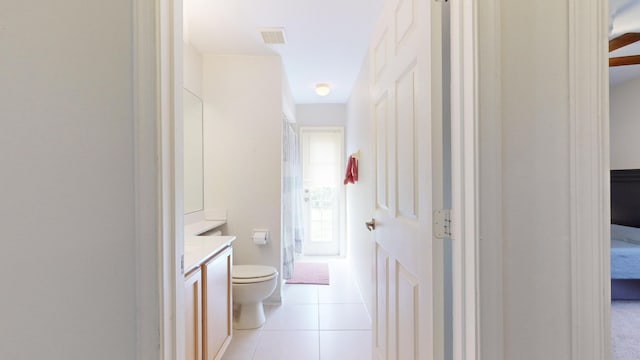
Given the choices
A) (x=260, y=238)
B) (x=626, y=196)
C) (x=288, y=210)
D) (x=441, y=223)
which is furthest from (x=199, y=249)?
(x=626, y=196)

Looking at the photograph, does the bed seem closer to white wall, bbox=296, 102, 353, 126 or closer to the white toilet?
the white toilet

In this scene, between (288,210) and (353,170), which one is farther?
(353,170)

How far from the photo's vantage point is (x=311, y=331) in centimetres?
232

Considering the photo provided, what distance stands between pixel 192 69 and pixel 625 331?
149 inches

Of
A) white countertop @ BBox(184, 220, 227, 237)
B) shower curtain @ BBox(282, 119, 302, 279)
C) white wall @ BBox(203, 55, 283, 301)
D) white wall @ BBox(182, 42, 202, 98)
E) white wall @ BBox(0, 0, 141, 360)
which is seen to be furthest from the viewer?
shower curtain @ BBox(282, 119, 302, 279)

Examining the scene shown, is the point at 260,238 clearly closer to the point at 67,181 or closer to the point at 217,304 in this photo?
the point at 217,304

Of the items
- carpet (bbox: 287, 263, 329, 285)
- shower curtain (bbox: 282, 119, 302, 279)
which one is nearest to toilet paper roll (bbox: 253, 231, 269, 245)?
shower curtain (bbox: 282, 119, 302, 279)

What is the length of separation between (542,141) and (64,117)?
4.33ft

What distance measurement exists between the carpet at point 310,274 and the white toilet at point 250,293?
1043mm

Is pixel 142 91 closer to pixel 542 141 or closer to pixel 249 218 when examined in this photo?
pixel 542 141

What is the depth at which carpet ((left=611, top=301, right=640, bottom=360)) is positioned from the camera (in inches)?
68.0

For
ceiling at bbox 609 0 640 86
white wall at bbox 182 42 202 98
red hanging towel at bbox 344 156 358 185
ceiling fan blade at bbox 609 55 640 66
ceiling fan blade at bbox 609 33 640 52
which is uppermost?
white wall at bbox 182 42 202 98

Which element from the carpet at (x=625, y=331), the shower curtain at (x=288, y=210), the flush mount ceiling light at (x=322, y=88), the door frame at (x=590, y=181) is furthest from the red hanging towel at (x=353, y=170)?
the door frame at (x=590, y=181)

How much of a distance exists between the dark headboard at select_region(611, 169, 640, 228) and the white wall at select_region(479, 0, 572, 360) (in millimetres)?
1951
